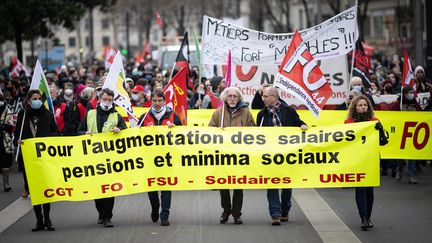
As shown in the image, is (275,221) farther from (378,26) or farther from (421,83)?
(378,26)

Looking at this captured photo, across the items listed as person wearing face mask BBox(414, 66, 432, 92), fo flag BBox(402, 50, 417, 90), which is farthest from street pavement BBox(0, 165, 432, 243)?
person wearing face mask BBox(414, 66, 432, 92)

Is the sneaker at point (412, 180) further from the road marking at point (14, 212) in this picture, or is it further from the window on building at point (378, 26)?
the window on building at point (378, 26)

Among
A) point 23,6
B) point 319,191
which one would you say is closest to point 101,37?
point 23,6

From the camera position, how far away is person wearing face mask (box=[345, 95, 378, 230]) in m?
11.9

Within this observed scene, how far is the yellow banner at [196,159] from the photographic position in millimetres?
12156

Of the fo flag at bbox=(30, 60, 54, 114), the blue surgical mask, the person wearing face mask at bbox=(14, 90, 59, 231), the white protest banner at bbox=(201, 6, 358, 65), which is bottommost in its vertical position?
the person wearing face mask at bbox=(14, 90, 59, 231)

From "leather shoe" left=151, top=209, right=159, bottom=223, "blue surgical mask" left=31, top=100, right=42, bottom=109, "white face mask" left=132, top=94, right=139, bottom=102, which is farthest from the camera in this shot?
"white face mask" left=132, top=94, right=139, bottom=102

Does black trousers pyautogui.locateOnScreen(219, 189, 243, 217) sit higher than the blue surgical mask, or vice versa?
the blue surgical mask

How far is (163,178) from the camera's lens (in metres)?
12.3

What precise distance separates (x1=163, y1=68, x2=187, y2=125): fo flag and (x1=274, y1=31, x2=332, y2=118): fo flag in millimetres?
1364

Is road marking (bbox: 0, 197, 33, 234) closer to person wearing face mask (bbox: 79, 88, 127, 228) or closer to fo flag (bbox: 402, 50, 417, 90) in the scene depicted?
person wearing face mask (bbox: 79, 88, 127, 228)

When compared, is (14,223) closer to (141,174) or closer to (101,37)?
(141,174)

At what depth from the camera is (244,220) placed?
12.9m

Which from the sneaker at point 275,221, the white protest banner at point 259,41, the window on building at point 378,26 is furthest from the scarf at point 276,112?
the window on building at point 378,26
